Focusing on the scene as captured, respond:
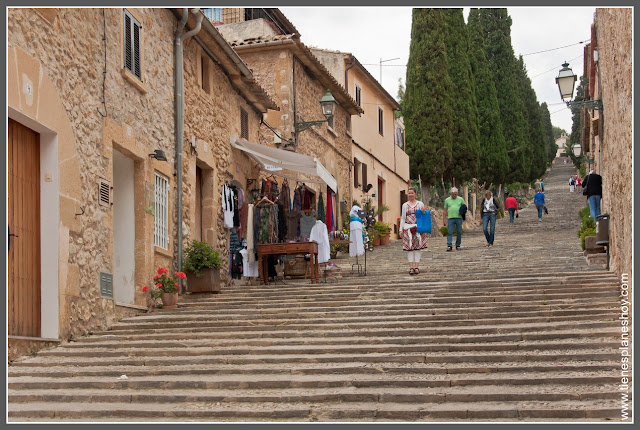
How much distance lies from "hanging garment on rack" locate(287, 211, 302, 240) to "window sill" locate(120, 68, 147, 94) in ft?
19.0

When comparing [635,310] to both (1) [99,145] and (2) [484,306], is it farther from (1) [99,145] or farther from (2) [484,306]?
(1) [99,145]

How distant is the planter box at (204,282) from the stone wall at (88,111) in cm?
131

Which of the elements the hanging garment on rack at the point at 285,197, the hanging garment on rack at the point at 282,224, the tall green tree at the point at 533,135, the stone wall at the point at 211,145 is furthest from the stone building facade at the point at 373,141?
the tall green tree at the point at 533,135

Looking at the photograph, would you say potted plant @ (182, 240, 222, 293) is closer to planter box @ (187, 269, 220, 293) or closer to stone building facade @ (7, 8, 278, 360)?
planter box @ (187, 269, 220, 293)

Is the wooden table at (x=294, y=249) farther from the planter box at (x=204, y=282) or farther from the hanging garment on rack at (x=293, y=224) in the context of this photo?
the hanging garment on rack at (x=293, y=224)

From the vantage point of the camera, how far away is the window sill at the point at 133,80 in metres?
12.5

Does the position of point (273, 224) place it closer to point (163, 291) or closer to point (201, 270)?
point (201, 270)

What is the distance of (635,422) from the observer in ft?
22.5

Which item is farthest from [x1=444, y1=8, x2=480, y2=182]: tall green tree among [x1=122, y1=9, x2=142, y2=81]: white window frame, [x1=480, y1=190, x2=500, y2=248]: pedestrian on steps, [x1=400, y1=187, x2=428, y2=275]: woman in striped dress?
[x1=122, y1=9, x2=142, y2=81]: white window frame

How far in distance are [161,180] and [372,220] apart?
1227 cm

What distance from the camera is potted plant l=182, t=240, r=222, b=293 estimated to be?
14.4 m

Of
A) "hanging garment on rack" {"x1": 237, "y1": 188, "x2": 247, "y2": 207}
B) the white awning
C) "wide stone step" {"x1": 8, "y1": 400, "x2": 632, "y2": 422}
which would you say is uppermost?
the white awning

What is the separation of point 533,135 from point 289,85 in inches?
1350

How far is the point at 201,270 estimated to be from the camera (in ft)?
47.3
